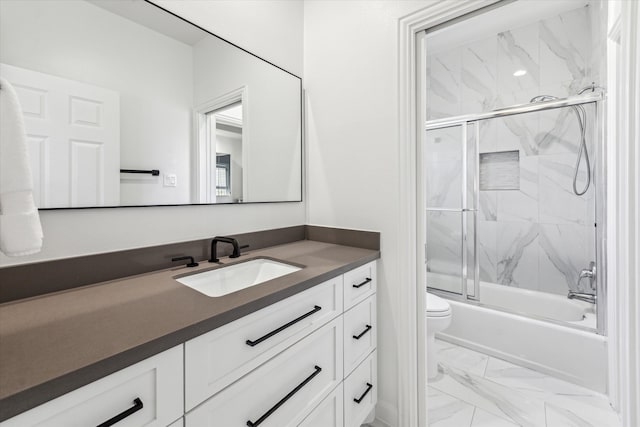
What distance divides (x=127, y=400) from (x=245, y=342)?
29 centimetres

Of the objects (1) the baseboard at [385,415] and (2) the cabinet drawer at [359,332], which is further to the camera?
(1) the baseboard at [385,415]

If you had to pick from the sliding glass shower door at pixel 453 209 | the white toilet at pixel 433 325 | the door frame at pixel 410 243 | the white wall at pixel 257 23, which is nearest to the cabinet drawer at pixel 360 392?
the door frame at pixel 410 243

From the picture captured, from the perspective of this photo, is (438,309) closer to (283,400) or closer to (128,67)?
(283,400)

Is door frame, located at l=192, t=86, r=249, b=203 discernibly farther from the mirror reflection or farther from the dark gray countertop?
the dark gray countertop

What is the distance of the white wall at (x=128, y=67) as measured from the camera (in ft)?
2.86

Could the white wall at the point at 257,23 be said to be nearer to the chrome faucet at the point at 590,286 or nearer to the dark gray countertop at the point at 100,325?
the dark gray countertop at the point at 100,325

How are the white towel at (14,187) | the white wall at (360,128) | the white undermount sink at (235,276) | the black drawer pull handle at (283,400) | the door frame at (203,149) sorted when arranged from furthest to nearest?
1. the white wall at (360,128)
2. the door frame at (203,149)
3. the white undermount sink at (235,276)
4. the black drawer pull handle at (283,400)
5. the white towel at (14,187)

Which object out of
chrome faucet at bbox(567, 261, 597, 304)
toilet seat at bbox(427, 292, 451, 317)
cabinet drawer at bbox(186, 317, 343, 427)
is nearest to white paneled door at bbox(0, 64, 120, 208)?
cabinet drawer at bbox(186, 317, 343, 427)

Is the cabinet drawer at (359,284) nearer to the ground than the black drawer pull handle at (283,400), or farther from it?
farther from it

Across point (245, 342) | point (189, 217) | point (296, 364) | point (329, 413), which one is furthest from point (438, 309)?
point (189, 217)

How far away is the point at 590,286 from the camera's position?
7.64ft

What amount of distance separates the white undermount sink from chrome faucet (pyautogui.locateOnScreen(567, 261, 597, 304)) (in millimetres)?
2366

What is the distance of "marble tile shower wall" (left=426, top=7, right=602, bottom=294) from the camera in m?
2.37

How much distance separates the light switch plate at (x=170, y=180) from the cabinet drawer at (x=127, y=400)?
0.77m
